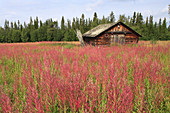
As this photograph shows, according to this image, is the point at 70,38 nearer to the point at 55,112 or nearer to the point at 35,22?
the point at 35,22

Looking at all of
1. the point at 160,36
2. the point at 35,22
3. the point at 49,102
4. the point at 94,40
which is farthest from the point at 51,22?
the point at 49,102

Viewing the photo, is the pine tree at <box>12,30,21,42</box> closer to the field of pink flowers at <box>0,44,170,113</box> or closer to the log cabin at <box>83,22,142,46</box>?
the log cabin at <box>83,22,142,46</box>

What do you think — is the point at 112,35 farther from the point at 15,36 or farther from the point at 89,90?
the point at 15,36

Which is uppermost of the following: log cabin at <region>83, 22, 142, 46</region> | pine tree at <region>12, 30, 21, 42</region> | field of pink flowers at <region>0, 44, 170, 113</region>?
pine tree at <region>12, 30, 21, 42</region>

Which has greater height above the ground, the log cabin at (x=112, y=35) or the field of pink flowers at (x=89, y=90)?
the log cabin at (x=112, y=35)

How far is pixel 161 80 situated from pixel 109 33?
640 inches

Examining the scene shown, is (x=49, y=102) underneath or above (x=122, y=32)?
underneath

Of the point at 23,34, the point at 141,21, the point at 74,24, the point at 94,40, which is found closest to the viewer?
the point at 94,40

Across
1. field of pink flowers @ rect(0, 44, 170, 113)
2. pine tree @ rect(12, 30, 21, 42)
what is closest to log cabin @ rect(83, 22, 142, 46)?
field of pink flowers @ rect(0, 44, 170, 113)

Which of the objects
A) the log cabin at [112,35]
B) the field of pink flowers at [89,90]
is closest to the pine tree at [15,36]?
the log cabin at [112,35]

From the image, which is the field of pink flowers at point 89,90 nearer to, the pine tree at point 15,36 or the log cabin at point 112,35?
the log cabin at point 112,35

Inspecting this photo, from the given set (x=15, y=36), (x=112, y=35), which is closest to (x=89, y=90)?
(x=112, y=35)

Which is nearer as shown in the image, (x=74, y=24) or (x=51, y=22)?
(x=51, y=22)

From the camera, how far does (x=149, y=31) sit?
46.3 metres
